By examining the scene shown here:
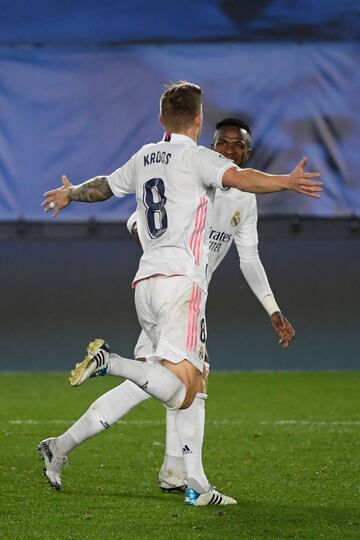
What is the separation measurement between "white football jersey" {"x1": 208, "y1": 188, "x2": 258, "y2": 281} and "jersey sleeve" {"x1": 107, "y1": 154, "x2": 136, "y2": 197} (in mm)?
696

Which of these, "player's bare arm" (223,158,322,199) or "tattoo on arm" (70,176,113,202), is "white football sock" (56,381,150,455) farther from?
"player's bare arm" (223,158,322,199)

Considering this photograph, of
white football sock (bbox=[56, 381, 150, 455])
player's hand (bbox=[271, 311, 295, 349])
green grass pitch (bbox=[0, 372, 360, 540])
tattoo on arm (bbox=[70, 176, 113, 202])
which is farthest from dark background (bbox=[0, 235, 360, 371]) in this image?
tattoo on arm (bbox=[70, 176, 113, 202])

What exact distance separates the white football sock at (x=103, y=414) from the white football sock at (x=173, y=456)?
0.80ft

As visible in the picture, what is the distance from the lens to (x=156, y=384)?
462cm

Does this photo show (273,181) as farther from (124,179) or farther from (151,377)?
(151,377)

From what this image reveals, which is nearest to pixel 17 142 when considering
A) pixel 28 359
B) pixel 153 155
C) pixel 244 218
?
pixel 28 359

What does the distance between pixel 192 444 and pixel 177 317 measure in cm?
52

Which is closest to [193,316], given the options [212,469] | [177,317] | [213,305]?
[177,317]

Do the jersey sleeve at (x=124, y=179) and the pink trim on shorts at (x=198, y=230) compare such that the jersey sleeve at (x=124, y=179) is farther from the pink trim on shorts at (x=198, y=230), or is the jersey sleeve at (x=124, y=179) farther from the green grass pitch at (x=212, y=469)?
the green grass pitch at (x=212, y=469)

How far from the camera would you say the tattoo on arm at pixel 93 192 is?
5.09 metres

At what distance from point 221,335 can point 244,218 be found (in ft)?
18.9

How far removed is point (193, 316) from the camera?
4.73 metres

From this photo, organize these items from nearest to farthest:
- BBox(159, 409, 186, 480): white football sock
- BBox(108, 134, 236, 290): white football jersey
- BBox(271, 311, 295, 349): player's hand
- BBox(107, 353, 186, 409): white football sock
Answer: BBox(107, 353, 186, 409): white football sock
BBox(108, 134, 236, 290): white football jersey
BBox(159, 409, 186, 480): white football sock
BBox(271, 311, 295, 349): player's hand

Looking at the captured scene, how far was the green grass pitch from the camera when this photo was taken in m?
4.47
